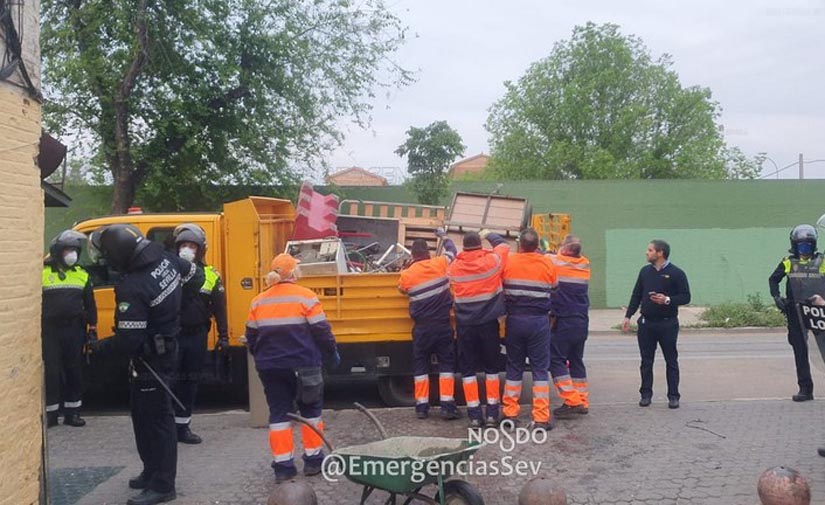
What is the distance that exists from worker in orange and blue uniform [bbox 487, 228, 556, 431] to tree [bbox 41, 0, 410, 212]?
9.42m

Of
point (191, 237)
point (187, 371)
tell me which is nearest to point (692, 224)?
point (191, 237)

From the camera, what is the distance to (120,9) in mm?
13758

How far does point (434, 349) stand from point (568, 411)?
60.3 inches

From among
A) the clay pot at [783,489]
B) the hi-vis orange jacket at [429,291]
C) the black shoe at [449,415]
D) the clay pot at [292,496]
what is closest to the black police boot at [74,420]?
the hi-vis orange jacket at [429,291]

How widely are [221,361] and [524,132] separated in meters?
26.2

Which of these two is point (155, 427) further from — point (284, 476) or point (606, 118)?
point (606, 118)

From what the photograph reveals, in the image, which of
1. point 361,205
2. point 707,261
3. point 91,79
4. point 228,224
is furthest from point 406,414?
point 707,261

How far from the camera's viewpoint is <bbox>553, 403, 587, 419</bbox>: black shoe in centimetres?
794

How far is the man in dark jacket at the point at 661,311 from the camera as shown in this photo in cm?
825

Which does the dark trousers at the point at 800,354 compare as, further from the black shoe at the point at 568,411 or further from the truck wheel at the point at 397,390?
the truck wheel at the point at 397,390

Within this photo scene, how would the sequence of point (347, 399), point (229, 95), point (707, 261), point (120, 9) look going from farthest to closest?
point (707, 261)
point (229, 95)
point (120, 9)
point (347, 399)

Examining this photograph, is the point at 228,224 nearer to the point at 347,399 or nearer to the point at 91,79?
the point at 347,399

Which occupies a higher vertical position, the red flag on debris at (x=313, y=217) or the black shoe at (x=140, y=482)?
the red flag on debris at (x=313, y=217)

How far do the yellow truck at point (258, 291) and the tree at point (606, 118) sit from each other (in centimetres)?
2327
